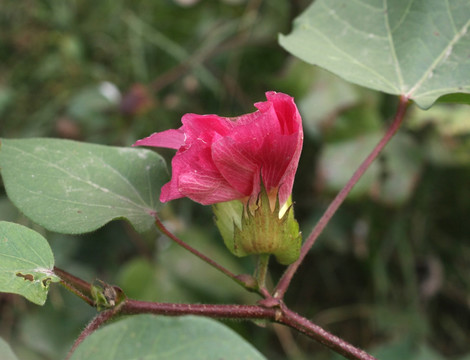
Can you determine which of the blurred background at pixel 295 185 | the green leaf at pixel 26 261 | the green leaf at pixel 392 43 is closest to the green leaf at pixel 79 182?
the green leaf at pixel 26 261

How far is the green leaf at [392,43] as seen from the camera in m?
0.51

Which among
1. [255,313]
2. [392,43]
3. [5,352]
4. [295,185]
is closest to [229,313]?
[255,313]

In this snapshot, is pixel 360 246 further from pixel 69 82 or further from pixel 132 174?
pixel 69 82

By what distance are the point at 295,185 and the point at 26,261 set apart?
0.71 meters

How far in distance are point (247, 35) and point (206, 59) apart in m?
0.10

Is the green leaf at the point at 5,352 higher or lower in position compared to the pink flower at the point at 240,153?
lower

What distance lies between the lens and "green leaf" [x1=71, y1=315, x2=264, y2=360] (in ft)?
0.84

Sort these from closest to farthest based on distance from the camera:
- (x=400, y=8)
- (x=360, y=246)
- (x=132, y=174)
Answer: (x=132, y=174), (x=400, y=8), (x=360, y=246)

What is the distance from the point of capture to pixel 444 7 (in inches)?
21.5

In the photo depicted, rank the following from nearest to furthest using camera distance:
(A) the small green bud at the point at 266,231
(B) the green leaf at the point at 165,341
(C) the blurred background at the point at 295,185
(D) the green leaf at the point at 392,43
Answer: (B) the green leaf at the point at 165,341, (A) the small green bud at the point at 266,231, (D) the green leaf at the point at 392,43, (C) the blurred background at the point at 295,185

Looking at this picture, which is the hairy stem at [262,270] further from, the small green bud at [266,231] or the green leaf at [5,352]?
the green leaf at [5,352]

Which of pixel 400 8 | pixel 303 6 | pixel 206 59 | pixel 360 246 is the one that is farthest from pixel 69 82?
pixel 400 8

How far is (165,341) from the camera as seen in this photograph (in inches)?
10.6

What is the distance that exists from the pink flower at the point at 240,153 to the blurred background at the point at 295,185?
47 centimetres
